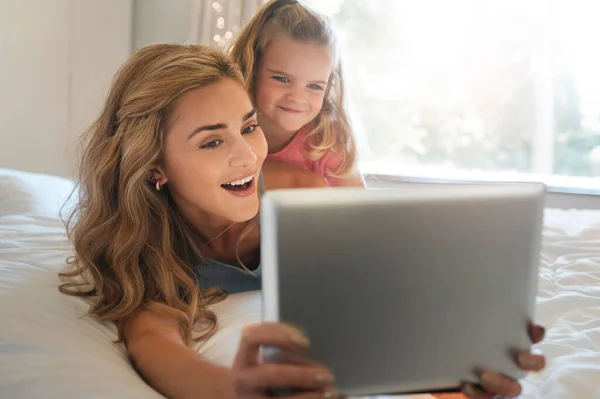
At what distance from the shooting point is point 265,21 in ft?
6.10

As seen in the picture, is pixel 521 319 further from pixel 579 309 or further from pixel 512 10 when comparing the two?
pixel 512 10

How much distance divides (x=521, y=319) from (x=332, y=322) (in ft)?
0.78

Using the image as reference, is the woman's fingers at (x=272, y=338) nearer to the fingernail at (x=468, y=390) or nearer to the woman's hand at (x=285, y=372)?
the woman's hand at (x=285, y=372)

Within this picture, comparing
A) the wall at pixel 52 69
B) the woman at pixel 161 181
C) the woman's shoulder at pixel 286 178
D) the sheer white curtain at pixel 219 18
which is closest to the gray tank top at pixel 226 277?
the woman at pixel 161 181

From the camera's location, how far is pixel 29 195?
6.24ft

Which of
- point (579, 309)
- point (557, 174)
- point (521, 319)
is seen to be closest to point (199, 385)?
point (521, 319)

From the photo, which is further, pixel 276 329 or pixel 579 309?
pixel 579 309

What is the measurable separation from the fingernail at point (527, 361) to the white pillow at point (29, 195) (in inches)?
54.8

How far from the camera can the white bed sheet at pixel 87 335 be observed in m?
0.85

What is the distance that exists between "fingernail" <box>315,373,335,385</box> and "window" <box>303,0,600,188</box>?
8.86ft

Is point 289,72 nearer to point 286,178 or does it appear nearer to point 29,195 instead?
point 286,178

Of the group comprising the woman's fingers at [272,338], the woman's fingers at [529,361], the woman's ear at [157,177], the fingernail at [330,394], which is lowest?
the fingernail at [330,394]

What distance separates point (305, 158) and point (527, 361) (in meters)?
1.21

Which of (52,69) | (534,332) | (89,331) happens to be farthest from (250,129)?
(52,69)
